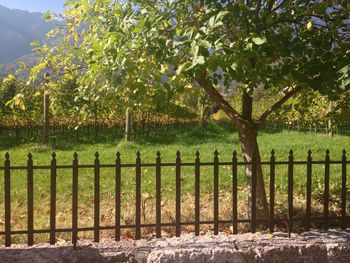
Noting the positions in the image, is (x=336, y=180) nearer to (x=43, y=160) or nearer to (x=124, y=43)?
(x=124, y=43)

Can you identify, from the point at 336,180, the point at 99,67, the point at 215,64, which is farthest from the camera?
the point at 336,180

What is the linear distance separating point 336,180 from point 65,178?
614 centimetres

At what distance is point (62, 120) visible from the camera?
74.4 feet

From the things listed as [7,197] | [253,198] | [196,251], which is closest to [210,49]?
[196,251]

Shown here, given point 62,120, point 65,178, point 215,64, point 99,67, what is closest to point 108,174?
point 65,178

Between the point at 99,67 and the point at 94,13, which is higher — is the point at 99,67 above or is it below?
below

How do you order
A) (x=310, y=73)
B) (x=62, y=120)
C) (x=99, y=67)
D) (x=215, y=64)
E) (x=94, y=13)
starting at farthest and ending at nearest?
(x=62, y=120) < (x=94, y=13) < (x=310, y=73) < (x=99, y=67) < (x=215, y=64)

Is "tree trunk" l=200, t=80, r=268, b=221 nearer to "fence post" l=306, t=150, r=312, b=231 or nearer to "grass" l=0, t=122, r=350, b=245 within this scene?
"grass" l=0, t=122, r=350, b=245

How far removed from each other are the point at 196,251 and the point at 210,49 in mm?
2297

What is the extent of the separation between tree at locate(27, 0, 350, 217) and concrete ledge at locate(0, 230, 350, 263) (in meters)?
1.10

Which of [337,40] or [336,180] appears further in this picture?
[336,180]

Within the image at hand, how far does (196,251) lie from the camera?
176 inches

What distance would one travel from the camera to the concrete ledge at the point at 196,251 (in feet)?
14.6

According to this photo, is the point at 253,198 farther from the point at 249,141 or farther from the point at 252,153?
the point at 249,141
